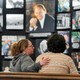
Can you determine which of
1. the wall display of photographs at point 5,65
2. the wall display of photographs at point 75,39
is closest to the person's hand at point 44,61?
the wall display of photographs at point 75,39

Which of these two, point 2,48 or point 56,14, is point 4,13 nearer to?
point 2,48

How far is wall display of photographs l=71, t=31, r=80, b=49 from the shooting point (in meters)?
3.75

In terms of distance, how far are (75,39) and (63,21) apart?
34 centimetres

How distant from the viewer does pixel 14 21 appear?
13.2 ft

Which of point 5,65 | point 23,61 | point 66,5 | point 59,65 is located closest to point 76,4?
point 66,5

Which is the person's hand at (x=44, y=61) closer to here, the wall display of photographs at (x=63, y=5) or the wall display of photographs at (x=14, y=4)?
the wall display of photographs at (x=63, y=5)

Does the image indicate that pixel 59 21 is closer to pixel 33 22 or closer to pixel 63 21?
pixel 63 21

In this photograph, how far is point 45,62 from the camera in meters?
2.00

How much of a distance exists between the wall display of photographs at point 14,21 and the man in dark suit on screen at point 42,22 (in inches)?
6.4

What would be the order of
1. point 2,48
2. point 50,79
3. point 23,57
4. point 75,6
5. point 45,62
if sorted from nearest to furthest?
1. point 50,79
2. point 45,62
3. point 23,57
4. point 75,6
5. point 2,48

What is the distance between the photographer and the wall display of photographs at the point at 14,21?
4.03 m

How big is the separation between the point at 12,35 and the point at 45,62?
2.16m

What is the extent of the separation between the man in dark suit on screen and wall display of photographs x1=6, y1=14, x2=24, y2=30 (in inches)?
6.4

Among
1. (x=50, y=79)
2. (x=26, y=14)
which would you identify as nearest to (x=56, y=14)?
(x=26, y=14)
